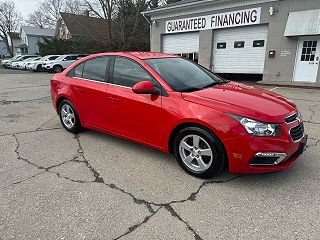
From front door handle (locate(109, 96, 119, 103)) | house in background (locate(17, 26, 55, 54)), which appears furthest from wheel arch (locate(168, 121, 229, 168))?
house in background (locate(17, 26, 55, 54))

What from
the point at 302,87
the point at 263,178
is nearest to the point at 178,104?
the point at 263,178

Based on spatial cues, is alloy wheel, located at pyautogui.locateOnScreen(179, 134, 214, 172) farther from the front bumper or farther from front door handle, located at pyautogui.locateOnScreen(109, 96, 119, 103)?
front door handle, located at pyautogui.locateOnScreen(109, 96, 119, 103)

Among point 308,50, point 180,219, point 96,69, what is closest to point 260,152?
point 180,219

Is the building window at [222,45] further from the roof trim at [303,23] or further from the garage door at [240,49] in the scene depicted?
the roof trim at [303,23]

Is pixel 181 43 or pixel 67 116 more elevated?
pixel 181 43

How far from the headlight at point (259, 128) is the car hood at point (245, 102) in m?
0.05

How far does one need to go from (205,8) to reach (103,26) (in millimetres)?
20043

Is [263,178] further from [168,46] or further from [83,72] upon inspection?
[168,46]

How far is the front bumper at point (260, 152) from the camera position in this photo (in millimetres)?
2980

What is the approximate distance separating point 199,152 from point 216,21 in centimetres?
1256

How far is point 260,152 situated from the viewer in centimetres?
299

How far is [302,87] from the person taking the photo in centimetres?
1148

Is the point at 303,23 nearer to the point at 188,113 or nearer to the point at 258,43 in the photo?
the point at 258,43

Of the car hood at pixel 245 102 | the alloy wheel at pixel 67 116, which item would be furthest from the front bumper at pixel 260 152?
the alloy wheel at pixel 67 116
